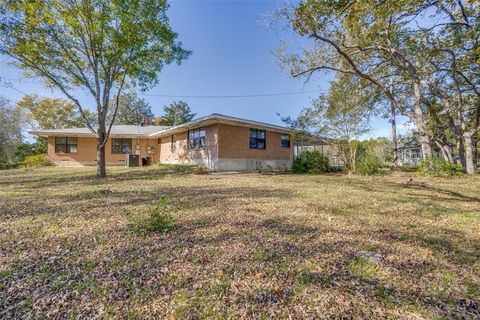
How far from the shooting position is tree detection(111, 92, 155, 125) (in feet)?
117

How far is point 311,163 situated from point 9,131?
30227 millimetres

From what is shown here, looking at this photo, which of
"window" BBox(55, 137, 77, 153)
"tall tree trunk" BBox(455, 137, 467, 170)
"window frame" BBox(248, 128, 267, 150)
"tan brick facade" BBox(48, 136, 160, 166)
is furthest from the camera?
"window" BBox(55, 137, 77, 153)

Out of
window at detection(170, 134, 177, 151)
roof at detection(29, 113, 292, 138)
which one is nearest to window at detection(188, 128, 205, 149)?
roof at detection(29, 113, 292, 138)

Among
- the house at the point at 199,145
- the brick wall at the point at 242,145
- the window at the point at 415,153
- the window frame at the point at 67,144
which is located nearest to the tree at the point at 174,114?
the house at the point at 199,145

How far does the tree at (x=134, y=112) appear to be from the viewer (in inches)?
1407

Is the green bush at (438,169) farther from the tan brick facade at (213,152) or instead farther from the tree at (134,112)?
the tree at (134,112)

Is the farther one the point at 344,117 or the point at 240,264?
the point at 344,117

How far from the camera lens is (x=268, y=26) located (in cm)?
898

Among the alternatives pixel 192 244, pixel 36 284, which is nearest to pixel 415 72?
pixel 192 244

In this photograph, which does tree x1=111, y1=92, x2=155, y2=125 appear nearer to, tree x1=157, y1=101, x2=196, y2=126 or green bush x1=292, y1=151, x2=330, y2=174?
tree x1=157, y1=101, x2=196, y2=126

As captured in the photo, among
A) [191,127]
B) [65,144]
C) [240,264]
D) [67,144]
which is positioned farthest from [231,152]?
[65,144]

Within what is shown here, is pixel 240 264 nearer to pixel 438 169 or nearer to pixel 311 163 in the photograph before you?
pixel 311 163

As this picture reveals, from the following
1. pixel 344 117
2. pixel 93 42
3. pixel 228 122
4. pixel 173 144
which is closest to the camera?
pixel 93 42

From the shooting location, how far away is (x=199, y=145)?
48.7 feet
